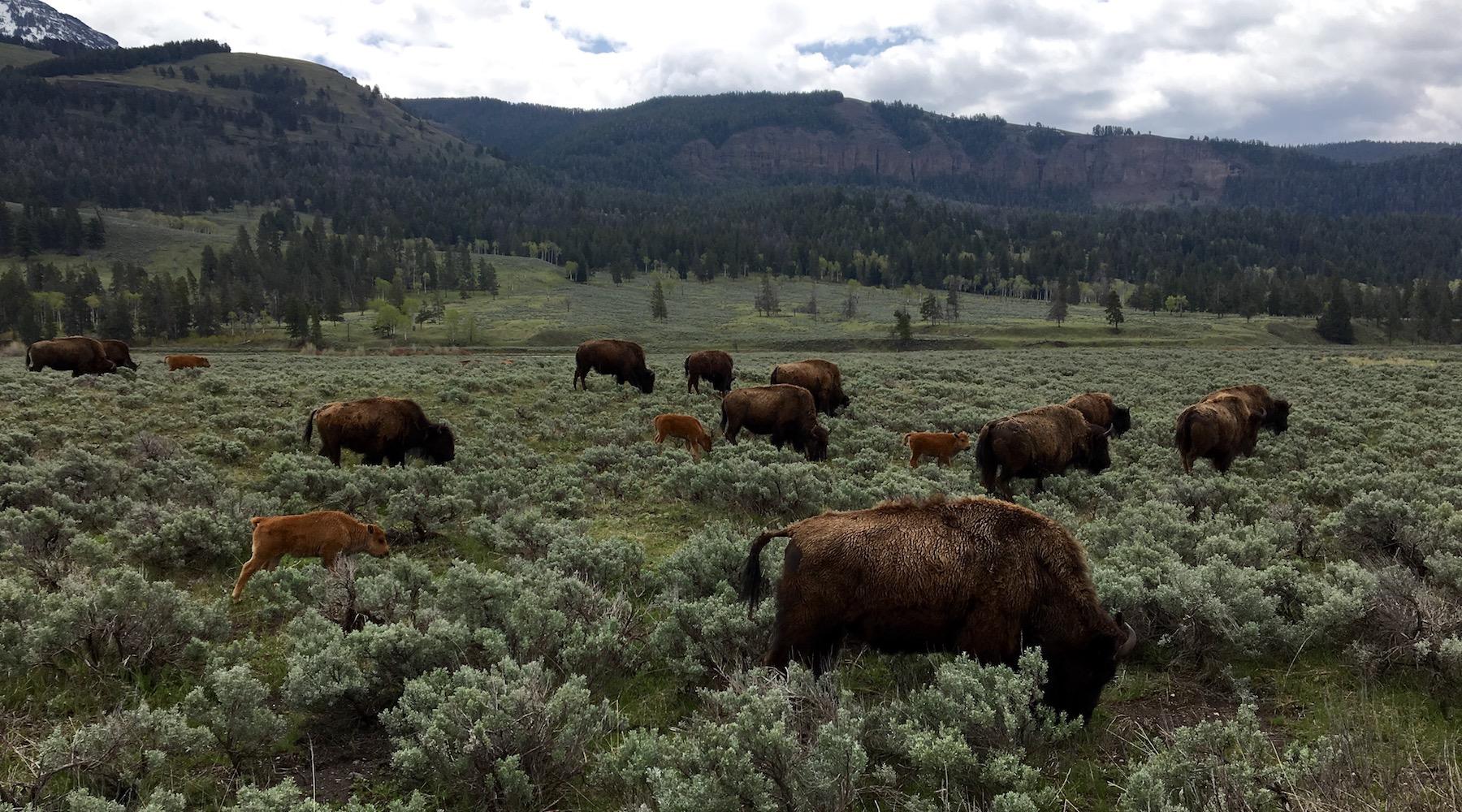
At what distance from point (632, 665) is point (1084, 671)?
10.6 feet

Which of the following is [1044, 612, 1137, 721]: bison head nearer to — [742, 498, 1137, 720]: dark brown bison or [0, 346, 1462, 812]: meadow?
[742, 498, 1137, 720]: dark brown bison

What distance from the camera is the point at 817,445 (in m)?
14.8

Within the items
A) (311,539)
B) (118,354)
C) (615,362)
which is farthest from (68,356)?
(311,539)

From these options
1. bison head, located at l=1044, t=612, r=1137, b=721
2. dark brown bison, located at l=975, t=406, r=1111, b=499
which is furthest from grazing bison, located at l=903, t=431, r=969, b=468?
bison head, located at l=1044, t=612, r=1137, b=721

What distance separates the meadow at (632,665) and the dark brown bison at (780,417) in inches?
157

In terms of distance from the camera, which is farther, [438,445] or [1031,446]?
[438,445]

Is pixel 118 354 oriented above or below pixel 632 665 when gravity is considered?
above

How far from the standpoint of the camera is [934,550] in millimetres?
4789

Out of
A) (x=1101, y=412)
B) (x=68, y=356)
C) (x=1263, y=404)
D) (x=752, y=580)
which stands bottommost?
(x=68, y=356)

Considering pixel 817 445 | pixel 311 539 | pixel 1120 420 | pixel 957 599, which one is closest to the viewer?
pixel 957 599

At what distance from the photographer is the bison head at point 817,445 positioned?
1479cm

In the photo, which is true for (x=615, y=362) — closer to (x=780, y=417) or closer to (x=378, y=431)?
(x=780, y=417)

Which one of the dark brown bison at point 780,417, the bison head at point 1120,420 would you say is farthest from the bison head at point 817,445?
the bison head at point 1120,420

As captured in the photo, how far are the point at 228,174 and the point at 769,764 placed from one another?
232 metres
